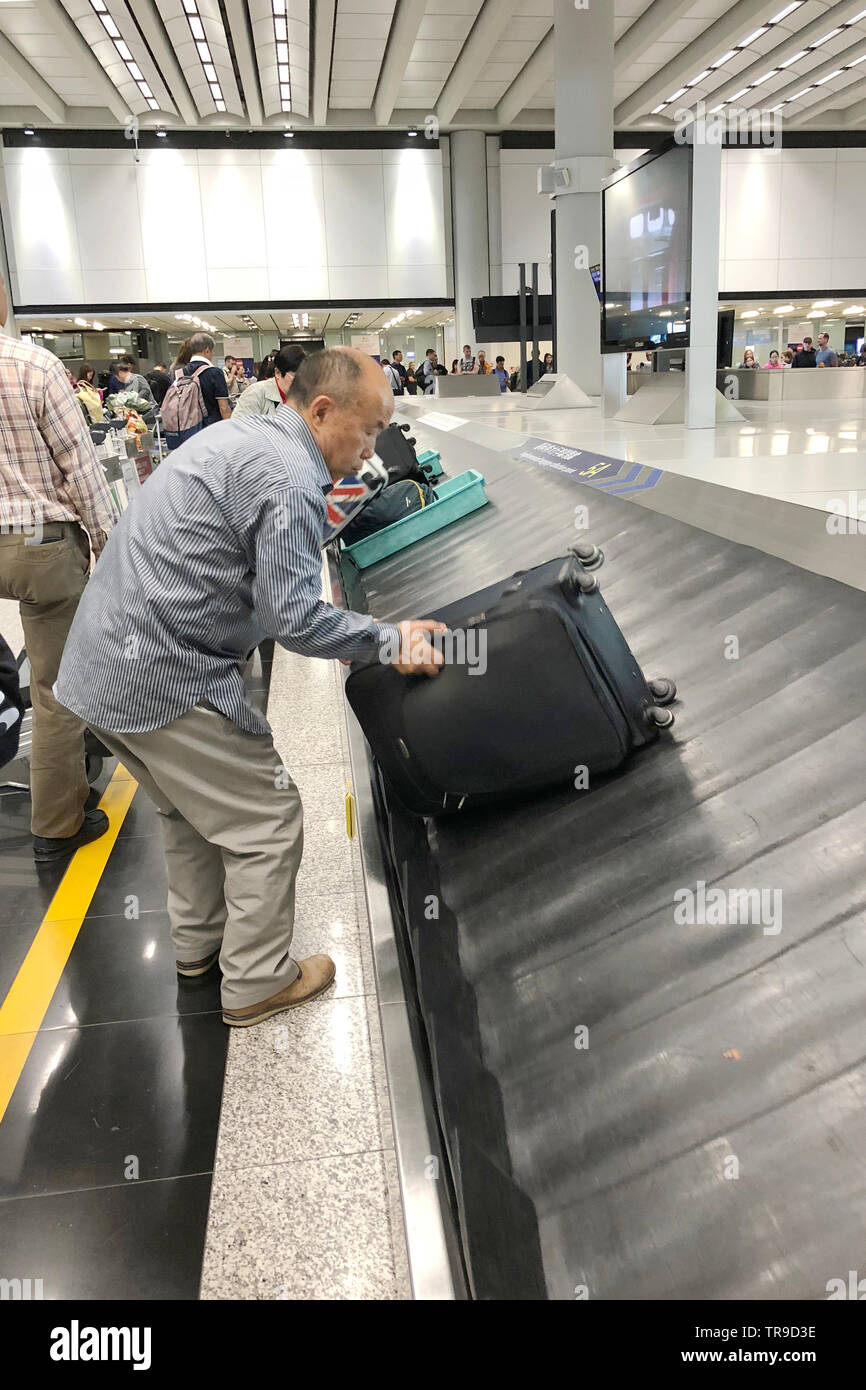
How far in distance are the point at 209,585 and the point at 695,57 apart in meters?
19.5

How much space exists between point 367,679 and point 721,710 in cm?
76

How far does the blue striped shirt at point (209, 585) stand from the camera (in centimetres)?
186

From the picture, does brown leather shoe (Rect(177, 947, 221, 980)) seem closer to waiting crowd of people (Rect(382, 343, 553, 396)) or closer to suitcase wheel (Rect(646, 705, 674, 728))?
suitcase wheel (Rect(646, 705, 674, 728))

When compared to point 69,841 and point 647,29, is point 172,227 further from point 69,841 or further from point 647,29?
point 69,841

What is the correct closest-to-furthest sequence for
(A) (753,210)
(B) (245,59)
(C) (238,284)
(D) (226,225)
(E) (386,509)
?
(E) (386,509) < (B) (245,59) < (D) (226,225) < (C) (238,284) < (A) (753,210)

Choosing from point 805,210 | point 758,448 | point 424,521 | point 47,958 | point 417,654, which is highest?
point 805,210

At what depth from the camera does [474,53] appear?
16.3 metres

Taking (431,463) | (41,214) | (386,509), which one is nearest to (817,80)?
(41,214)

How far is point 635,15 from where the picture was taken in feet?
50.8

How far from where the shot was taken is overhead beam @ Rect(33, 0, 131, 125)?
13594mm

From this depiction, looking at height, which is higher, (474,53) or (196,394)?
(474,53)

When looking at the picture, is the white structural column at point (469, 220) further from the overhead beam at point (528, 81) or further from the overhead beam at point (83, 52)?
the overhead beam at point (83, 52)

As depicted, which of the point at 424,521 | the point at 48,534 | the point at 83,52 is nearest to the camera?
the point at 48,534
